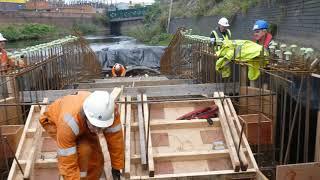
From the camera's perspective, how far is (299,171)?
395 centimetres

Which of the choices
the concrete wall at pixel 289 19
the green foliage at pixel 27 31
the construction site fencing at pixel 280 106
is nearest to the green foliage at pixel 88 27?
the green foliage at pixel 27 31

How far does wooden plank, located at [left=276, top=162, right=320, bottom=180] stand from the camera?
3908 mm

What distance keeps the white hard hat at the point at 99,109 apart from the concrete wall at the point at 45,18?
4840 centimetres

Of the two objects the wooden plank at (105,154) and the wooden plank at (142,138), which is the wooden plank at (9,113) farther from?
the wooden plank at (105,154)

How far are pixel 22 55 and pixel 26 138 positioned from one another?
3216mm

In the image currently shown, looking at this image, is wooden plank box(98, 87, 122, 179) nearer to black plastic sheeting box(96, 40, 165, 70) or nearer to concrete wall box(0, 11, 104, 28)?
black plastic sheeting box(96, 40, 165, 70)

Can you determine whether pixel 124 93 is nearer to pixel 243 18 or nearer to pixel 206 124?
pixel 206 124

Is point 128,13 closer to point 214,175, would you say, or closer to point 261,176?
point 214,175

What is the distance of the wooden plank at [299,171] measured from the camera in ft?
12.8

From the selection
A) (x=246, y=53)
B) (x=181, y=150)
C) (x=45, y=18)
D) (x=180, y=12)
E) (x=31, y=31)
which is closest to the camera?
(x=181, y=150)

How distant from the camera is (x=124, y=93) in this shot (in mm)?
6449

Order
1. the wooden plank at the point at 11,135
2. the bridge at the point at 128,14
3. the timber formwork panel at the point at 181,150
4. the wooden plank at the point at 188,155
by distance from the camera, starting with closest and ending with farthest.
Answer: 1. the timber formwork panel at the point at 181,150
2. the wooden plank at the point at 188,155
3. the wooden plank at the point at 11,135
4. the bridge at the point at 128,14

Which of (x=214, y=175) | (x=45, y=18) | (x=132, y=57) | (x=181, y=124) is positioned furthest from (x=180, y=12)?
(x=214, y=175)

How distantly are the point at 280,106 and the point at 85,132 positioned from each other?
3008 millimetres
